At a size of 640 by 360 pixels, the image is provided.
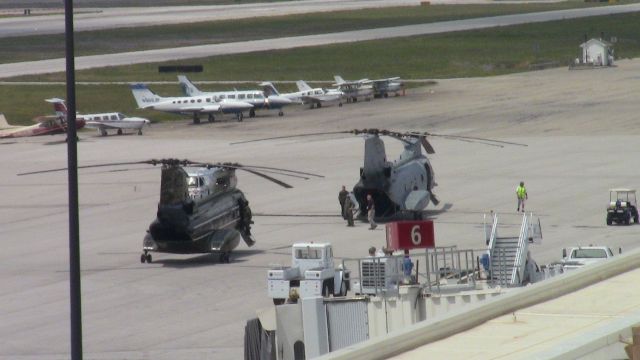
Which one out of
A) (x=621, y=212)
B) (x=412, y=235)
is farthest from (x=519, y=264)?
(x=621, y=212)

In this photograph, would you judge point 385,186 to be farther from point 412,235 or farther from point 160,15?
point 160,15

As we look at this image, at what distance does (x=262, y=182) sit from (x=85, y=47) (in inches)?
3083

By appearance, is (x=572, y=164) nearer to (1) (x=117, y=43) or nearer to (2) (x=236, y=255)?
(2) (x=236, y=255)

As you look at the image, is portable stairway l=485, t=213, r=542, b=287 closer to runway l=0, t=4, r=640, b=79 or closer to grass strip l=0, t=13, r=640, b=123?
grass strip l=0, t=13, r=640, b=123

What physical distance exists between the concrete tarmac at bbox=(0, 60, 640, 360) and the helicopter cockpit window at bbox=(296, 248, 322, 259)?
1413 millimetres

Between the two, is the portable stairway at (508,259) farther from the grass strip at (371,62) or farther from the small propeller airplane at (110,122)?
the grass strip at (371,62)

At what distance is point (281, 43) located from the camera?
133m

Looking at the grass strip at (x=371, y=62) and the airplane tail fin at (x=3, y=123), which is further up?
the grass strip at (x=371, y=62)

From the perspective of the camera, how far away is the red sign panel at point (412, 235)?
32500 mm

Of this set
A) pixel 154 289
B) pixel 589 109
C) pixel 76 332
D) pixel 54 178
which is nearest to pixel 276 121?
pixel 589 109

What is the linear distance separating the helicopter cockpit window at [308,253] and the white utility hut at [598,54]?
77.6m

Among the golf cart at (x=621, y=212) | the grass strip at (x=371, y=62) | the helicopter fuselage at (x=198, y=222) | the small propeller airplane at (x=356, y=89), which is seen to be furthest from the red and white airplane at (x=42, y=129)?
the golf cart at (x=621, y=212)

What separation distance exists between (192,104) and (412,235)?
57.5 metres

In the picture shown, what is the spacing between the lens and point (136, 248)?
4562cm
